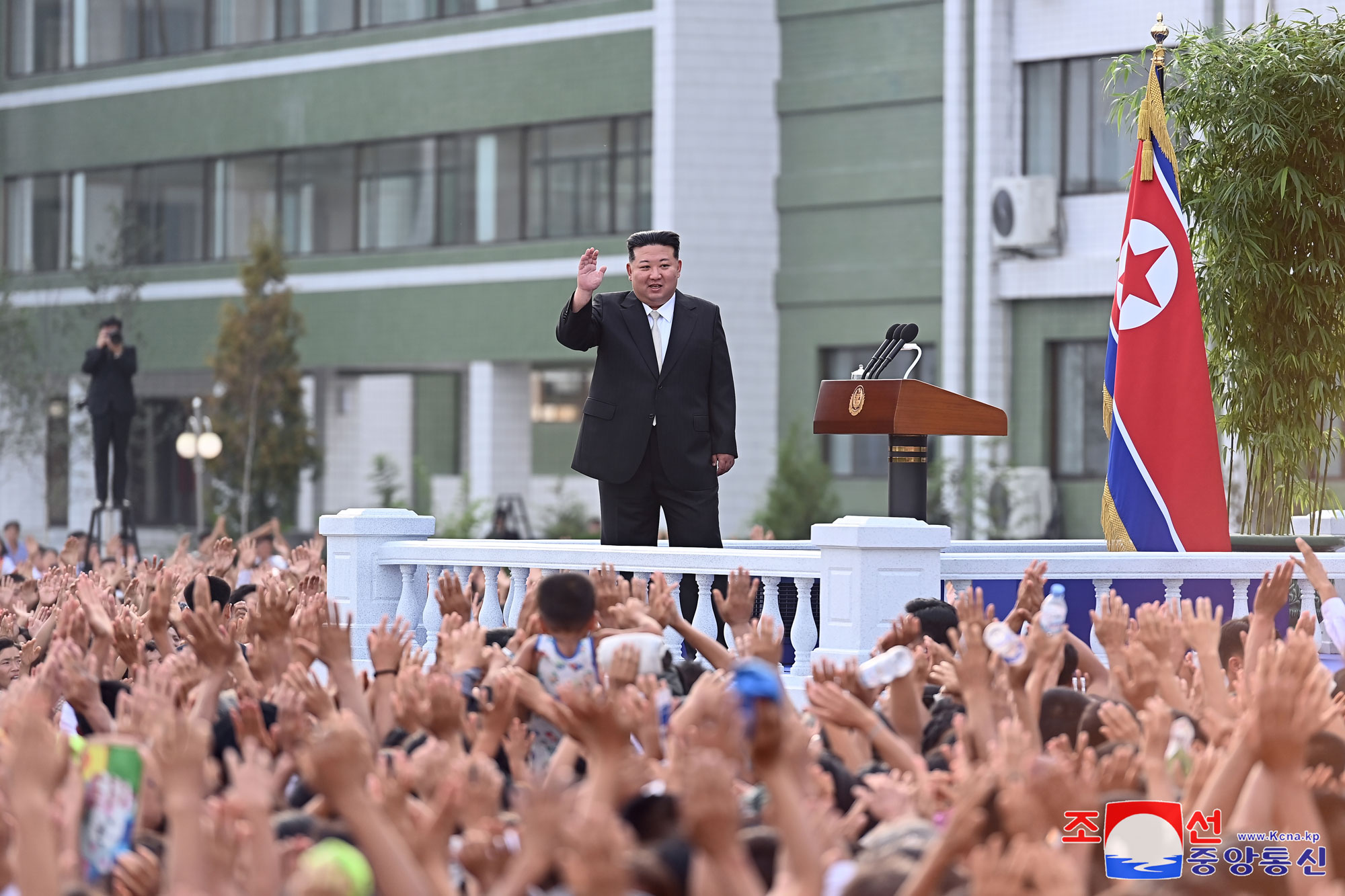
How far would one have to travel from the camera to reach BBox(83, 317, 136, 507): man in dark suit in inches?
587

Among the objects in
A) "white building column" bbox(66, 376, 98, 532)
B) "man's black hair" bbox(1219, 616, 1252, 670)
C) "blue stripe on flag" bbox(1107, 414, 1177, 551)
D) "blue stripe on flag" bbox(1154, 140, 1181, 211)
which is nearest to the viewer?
"man's black hair" bbox(1219, 616, 1252, 670)

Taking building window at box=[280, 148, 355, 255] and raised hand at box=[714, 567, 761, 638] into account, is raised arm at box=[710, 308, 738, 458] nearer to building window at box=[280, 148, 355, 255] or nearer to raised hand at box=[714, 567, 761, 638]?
raised hand at box=[714, 567, 761, 638]

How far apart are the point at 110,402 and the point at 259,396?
8673 mm

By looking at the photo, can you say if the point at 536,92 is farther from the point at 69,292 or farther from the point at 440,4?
the point at 69,292

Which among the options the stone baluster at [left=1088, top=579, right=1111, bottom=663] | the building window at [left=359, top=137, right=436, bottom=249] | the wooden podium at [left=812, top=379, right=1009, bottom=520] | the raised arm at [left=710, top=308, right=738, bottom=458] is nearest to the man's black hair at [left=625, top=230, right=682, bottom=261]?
the raised arm at [left=710, top=308, right=738, bottom=458]

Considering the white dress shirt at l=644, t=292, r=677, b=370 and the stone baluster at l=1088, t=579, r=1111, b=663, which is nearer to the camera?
the stone baluster at l=1088, t=579, r=1111, b=663

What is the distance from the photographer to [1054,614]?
16.5 ft

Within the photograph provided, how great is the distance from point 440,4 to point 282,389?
5.34 meters

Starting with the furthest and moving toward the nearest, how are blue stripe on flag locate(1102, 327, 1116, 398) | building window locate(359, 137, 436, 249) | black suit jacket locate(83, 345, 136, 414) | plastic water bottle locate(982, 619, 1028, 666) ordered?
building window locate(359, 137, 436, 249), black suit jacket locate(83, 345, 136, 414), blue stripe on flag locate(1102, 327, 1116, 398), plastic water bottle locate(982, 619, 1028, 666)

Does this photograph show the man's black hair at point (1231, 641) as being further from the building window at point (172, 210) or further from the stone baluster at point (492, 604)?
the building window at point (172, 210)

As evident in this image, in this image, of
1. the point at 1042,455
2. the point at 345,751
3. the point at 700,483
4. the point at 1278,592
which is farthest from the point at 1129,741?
the point at 1042,455

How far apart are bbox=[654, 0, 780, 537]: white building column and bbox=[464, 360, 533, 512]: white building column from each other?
3145mm

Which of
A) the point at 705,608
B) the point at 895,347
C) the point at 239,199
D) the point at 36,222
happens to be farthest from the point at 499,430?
the point at 705,608

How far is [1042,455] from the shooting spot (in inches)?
814
